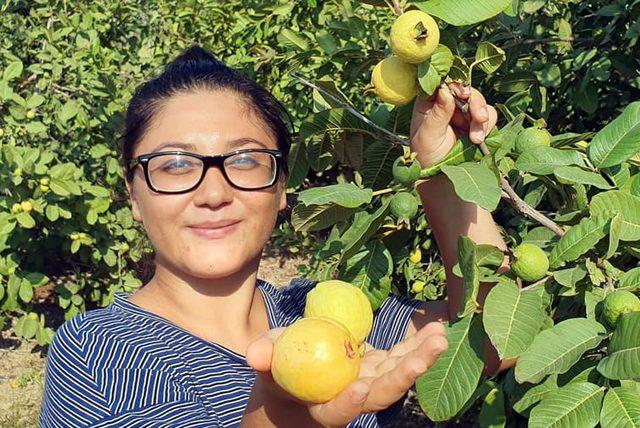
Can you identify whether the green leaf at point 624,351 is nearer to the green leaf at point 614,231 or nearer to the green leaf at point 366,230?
the green leaf at point 614,231

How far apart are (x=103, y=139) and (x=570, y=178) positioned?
330 centimetres

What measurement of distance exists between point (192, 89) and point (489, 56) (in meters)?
0.60

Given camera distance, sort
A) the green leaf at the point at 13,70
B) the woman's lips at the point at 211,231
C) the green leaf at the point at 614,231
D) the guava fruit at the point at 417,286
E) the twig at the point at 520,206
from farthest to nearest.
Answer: the green leaf at the point at 13,70 → the guava fruit at the point at 417,286 → the woman's lips at the point at 211,231 → the twig at the point at 520,206 → the green leaf at the point at 614,231

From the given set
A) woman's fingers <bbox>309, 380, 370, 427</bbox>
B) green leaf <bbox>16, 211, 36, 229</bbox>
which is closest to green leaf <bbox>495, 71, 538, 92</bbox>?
woman's fingers <bbox>309, 380, 370, 427</bbox>

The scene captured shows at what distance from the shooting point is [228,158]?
1.40 metres

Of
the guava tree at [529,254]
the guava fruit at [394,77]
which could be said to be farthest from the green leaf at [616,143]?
the guava fruit at [394,77]

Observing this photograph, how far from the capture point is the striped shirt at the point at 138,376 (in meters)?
1.14

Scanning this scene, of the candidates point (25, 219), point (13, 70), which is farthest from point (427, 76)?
point (13, 70)

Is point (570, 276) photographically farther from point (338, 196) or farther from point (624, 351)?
point (338, 196)

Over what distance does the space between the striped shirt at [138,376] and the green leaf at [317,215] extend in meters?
0.28

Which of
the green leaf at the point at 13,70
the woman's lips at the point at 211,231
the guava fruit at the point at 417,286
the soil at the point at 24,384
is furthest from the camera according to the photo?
the soil at the point at 24,384

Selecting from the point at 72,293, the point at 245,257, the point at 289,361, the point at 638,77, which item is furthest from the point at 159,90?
the point at 72,293

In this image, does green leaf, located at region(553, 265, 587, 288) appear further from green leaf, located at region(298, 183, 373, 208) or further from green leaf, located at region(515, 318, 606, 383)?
green leaf, located at region(298, 183, 373, 208)

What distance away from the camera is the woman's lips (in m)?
1.36
